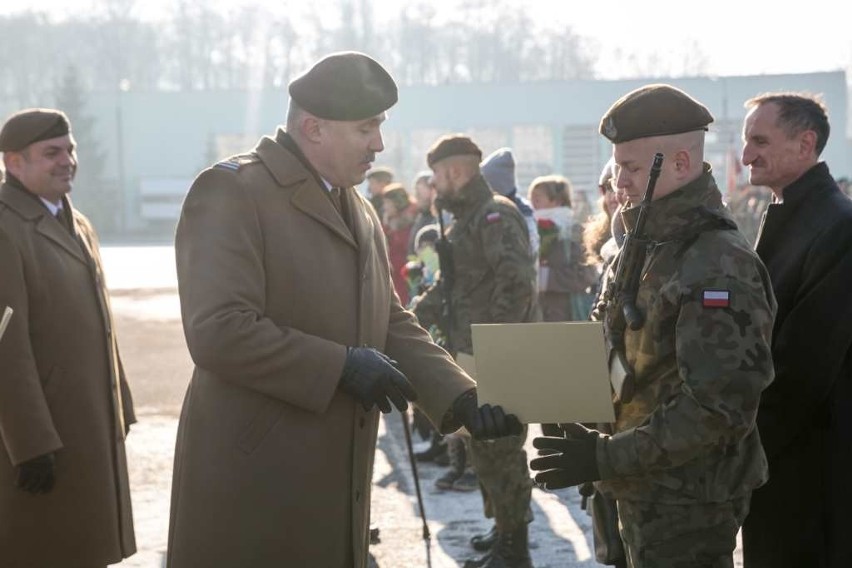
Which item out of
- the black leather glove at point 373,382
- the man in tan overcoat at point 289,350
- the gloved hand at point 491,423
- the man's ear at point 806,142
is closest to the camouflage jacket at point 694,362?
the gloved hand at point 491,423

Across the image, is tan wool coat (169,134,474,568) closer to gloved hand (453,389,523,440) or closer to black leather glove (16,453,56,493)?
gloved hand (453,389,523,440)

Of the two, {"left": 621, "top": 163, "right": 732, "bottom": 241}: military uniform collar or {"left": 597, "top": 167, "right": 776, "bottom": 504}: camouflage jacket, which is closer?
{"left": 597, "top": 167, "right": 776, "bottom": 504}: camouflage jacket

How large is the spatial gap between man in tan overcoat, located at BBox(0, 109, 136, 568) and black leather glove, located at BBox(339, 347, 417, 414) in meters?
1.90

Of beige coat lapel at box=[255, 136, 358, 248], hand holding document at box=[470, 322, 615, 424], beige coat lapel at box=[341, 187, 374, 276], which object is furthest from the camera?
beige coat lapel at box=[341, 187, 374, 276]

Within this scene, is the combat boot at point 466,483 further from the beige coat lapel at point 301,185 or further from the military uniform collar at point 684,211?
the military uniform collar at point 684,211

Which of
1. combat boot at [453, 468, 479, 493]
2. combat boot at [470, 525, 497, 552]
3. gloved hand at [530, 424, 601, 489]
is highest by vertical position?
gloved hand at [530, 424, 601, 489]

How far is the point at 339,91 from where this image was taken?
3.77 m

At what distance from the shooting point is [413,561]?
6.64m

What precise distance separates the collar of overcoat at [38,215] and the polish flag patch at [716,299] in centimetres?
298

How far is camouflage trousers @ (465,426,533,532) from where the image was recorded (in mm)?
6473

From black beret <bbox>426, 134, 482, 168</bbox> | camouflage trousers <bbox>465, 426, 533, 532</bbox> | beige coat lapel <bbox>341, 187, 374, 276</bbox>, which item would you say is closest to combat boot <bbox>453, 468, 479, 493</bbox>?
camouflage trousers <bbox>465, 426, 533, 532</bbox>

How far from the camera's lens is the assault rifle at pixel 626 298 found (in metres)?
3.52

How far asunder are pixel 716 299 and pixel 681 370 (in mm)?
209

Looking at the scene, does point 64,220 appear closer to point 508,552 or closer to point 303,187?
point 303,187
